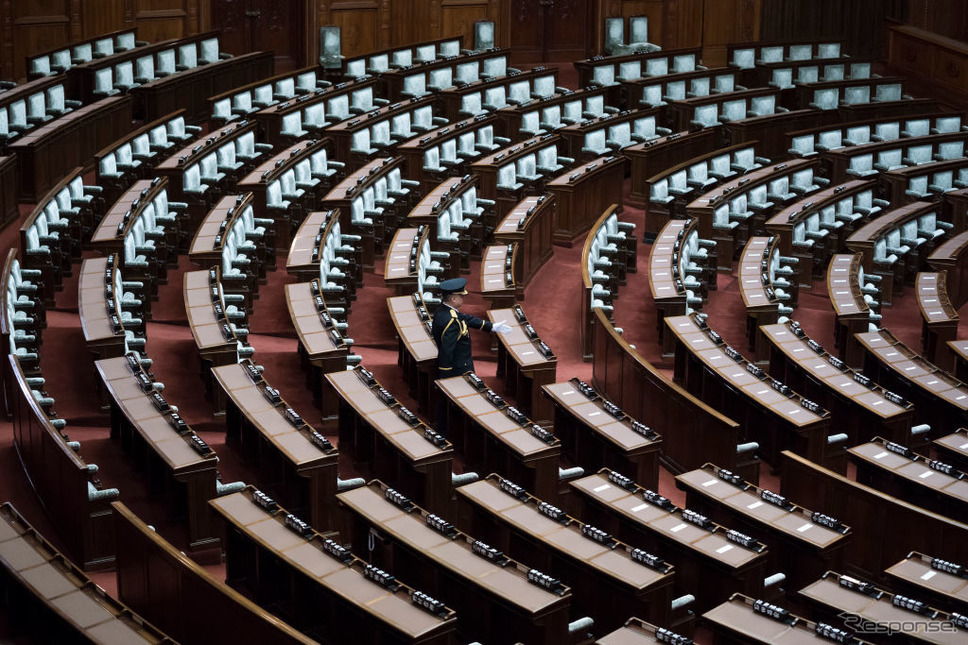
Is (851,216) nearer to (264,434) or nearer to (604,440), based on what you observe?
(604,440)

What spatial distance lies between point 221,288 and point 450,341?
1311mm

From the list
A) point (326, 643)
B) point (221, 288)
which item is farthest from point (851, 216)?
point (326, 643)

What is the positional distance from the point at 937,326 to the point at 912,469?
2.05 m

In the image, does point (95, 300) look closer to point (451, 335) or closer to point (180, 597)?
point (451, 335)

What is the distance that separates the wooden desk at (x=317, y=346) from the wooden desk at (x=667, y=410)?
133 centimetres

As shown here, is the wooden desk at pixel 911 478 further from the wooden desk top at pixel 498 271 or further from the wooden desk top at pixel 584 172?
the wooden desk top at pixel 584 172

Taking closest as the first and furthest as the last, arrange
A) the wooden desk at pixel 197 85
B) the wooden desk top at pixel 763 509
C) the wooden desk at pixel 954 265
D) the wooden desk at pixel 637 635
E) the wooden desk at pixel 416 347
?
the wooden desk at pixel 637 635 → the wooden desk top at pixel 763 509 → the wooden desk at pixel 416 347 → the wooden desk at pixel 954 265 → the wooden desk at pixel 197 85

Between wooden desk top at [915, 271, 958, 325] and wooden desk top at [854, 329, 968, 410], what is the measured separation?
57 cm

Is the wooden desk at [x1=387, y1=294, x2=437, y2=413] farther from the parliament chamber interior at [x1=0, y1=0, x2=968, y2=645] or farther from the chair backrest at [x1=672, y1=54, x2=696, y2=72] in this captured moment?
the chair backrest at [x1=672, y1=54, x2=696, y2=72]

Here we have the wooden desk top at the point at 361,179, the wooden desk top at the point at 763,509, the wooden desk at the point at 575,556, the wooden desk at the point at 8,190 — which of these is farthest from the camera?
the wooden desk top at the point at 361,179

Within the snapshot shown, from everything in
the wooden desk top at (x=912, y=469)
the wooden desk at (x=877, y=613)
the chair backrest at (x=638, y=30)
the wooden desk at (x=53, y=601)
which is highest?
the chair backrest at (x=638, y=30)

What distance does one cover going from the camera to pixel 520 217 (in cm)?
800

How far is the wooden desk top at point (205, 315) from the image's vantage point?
5.76 metres

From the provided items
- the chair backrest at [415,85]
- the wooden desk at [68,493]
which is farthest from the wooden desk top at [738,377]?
the chair backrest at [415,85]
